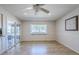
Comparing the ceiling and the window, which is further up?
the ceiling

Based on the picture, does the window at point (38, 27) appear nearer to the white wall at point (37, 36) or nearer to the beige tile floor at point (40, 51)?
the white wall at point (37, 36)

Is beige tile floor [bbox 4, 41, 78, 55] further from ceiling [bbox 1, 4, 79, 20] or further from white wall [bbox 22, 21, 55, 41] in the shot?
white wall [bbox 22, 21, 55, 41]

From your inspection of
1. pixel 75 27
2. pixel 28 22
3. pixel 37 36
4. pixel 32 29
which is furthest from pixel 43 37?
pixel 75 27

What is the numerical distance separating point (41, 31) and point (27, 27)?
105cm

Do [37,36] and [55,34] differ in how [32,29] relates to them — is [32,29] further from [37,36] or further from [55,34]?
[55,34]

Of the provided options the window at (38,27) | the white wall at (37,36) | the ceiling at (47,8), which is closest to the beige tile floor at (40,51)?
the ceiling at (47,8)

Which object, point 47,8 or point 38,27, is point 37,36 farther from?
point 47,8

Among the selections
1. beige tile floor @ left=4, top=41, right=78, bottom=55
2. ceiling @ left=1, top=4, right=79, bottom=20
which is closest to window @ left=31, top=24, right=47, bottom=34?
ceiling @ left=1, top=4, right=79, bottom=20

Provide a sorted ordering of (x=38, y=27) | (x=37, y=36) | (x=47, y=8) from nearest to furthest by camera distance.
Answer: (x=47, y=8) → (x=37, y=36) → (x=38, y=27)

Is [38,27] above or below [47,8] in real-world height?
below

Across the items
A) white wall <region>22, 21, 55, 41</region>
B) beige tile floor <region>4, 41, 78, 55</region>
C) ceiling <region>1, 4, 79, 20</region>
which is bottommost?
beige tile floor <region>4, 41, 78, 55</region>

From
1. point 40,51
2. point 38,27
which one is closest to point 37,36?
point 38,27

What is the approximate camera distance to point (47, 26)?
857 cm

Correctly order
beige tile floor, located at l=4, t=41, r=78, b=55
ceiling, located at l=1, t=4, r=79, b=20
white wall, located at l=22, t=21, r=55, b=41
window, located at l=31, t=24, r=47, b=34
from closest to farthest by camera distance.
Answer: ceiling, located at l=1, t=4, r=79, b=20
beige tile floor, located at l=4, t=41, r=78, b=55
white wall, located at l=22, t=21, r=55, b=41
window, located at l=31, t=24, r=47, b=34
